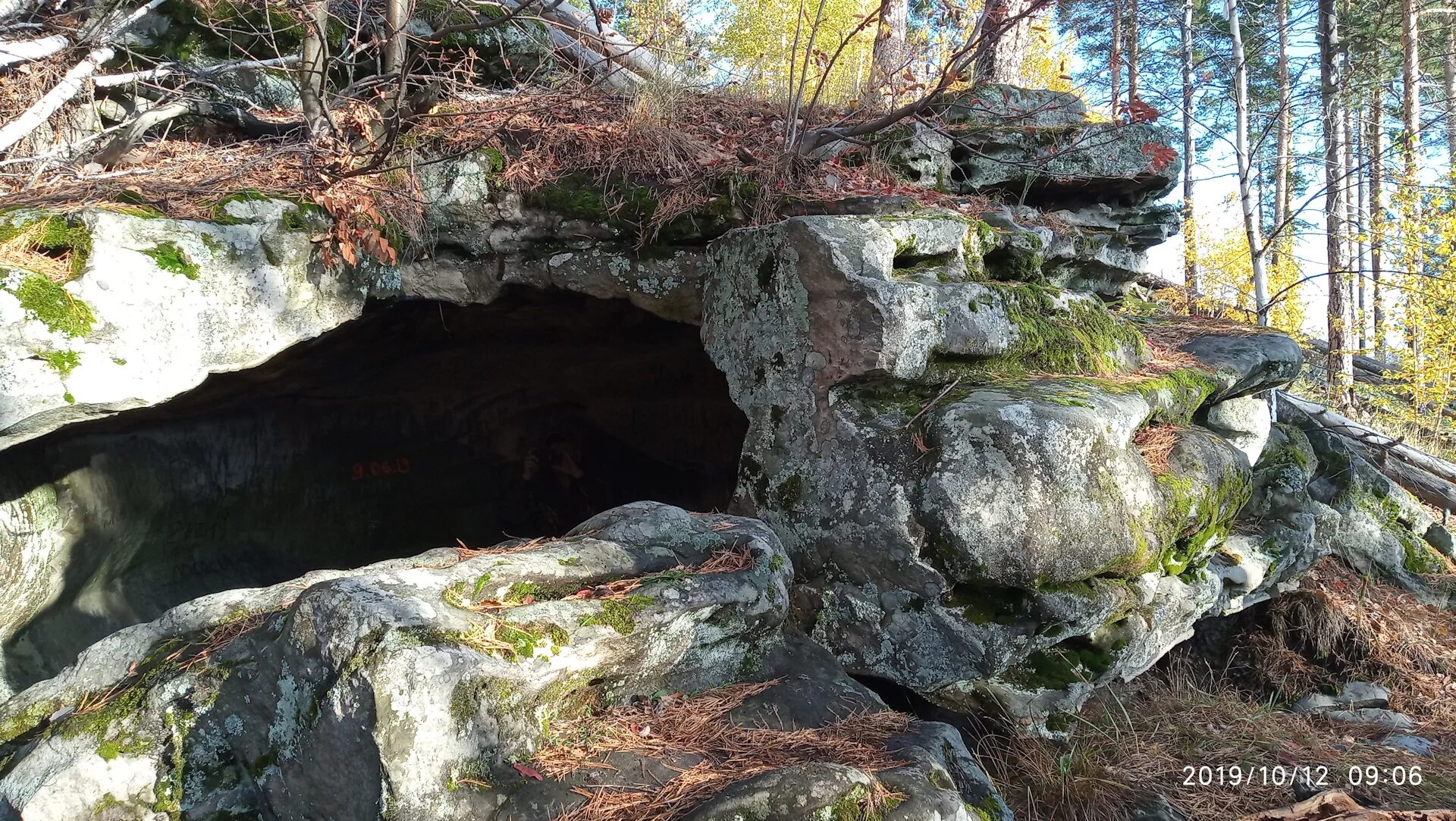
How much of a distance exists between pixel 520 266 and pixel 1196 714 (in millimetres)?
4441

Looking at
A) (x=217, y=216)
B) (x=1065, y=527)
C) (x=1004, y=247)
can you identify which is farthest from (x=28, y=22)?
(x=1065, y=527)

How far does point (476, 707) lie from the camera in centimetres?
233

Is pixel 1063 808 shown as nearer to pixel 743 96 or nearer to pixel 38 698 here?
pixel 38 698

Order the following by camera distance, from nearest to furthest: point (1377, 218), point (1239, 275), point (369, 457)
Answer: point (369, 457) → point (1377, 218) → point (1239, 275)

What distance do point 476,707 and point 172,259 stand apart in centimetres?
262

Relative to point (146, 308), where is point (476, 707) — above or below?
below

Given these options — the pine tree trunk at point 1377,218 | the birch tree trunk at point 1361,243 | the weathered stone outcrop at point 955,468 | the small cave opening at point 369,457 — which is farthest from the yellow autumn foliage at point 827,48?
the birch tree trunk at point 1361,243

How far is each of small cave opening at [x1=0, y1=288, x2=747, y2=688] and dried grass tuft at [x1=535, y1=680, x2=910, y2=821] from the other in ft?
9.85

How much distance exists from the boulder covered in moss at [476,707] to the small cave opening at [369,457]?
2334 millimetres

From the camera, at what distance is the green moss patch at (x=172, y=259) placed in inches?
142

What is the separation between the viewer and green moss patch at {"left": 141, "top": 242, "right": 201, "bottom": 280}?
3.60 m

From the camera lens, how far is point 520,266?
15.4ft

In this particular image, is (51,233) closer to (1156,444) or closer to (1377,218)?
(1156,444)

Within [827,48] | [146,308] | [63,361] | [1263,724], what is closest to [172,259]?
[146,308]
